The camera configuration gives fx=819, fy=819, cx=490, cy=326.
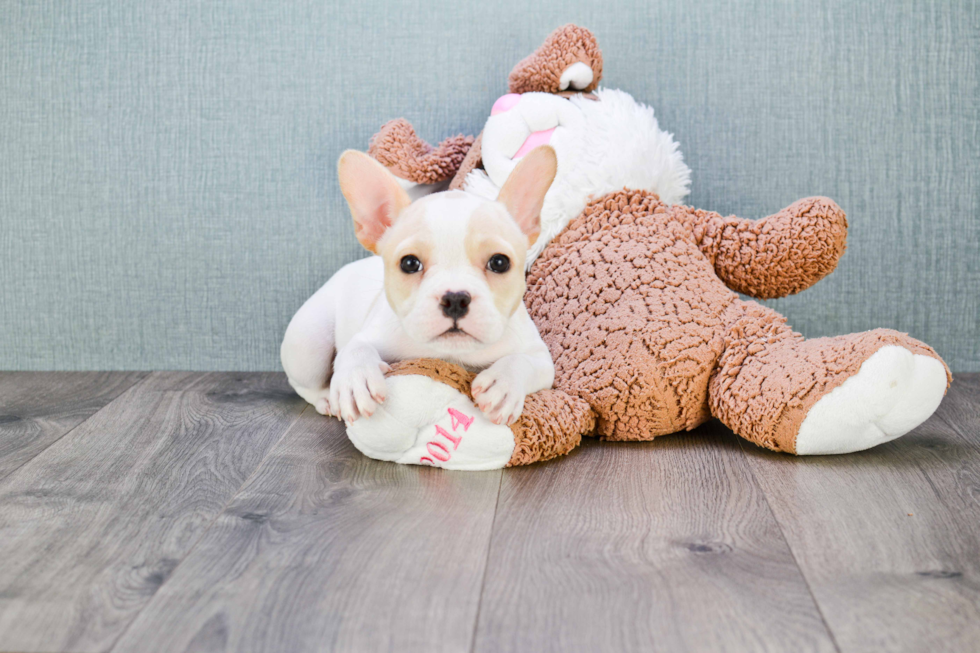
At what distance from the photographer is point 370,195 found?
1.13 meters

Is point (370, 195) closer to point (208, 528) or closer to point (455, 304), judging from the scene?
point (455, 304)

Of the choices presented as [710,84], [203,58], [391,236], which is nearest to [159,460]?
[391,236]

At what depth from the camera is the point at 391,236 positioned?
3.67ft

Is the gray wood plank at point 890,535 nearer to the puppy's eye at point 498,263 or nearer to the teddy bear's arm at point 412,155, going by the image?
the puppy's eye at point 498,263

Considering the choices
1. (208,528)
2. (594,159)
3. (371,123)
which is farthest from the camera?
(371,123)

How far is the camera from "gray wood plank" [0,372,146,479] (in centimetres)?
129

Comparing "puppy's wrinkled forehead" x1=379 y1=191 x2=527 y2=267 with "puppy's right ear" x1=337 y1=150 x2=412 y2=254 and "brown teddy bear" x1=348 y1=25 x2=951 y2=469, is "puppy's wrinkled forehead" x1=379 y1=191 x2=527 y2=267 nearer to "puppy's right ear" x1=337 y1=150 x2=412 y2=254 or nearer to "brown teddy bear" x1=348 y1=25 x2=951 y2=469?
"puppy's right ear" x1=337 y1=150 x2=412 y2=254

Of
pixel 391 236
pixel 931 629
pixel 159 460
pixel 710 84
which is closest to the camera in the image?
pixel 931 629

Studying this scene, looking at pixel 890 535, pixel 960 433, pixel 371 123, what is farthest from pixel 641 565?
pixel 371 123

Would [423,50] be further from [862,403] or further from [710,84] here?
[862,403]

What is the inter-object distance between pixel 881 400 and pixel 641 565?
1.59 ft

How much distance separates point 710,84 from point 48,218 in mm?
1440

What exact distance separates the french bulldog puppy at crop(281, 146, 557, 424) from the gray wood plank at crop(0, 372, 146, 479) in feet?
1.74

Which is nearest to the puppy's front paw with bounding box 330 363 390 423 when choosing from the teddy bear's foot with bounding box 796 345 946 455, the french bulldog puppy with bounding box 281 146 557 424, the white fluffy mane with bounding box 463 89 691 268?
the french bulldog puppy with bounding box 281 146 557 424
